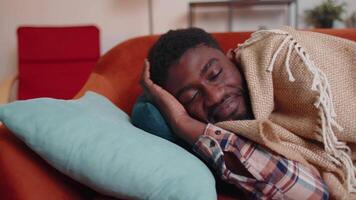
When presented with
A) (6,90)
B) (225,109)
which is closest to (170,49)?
(225,109)

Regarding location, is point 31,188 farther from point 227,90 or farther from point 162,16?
point 162,16

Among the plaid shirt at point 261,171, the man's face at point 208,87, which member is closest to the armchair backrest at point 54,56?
the man's face at point 208,87

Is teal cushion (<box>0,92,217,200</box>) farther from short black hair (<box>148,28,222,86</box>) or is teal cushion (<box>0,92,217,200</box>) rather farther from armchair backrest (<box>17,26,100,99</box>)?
armchair backrest (<box>17,26,100,99</box>)

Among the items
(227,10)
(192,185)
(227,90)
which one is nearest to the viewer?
(192,185)

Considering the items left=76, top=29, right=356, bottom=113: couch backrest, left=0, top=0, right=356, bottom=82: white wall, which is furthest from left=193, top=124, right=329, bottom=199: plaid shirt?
left=0, top=0, right=356, bottom=82: white wall

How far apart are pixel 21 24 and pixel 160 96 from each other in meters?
1.94

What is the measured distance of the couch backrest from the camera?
4.27 ft

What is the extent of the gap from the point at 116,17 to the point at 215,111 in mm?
1722

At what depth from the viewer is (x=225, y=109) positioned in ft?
3.08

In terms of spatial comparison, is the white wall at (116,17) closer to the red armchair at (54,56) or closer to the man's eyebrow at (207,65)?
the red armchair at (54,56)

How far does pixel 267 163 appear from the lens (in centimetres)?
82

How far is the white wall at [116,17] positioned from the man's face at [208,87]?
152cm

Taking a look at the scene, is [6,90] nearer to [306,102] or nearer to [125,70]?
[125,70]

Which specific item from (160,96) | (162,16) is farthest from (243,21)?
(160,96)
